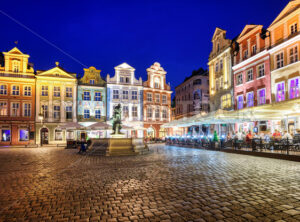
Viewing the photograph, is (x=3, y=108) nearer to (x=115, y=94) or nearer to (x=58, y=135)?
(x=58, y=135)

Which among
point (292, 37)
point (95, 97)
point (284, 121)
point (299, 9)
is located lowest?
point (284, 121)

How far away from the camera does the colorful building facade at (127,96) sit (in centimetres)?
Result: 3628

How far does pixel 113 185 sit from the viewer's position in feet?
19.8

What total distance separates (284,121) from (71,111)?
30.2 m

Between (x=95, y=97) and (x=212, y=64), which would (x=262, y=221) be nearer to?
(x=212, y=64)

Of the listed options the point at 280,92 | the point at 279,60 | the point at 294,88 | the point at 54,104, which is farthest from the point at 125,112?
the point at 294,88

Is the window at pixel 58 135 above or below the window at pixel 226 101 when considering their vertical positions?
below

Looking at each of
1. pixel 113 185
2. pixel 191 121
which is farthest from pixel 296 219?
pixel 191 121

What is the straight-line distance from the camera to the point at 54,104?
110 feet

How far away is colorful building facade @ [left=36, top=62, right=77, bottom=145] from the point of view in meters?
32.5

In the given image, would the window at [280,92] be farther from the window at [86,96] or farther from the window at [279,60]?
the window at [86,96]

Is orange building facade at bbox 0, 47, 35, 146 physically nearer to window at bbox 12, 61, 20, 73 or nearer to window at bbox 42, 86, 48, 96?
window at bbox 12, 61, 20, 73

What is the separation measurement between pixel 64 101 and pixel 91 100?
14.4 feet

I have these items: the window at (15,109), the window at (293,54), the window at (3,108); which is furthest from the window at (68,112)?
the window at (293,54)
